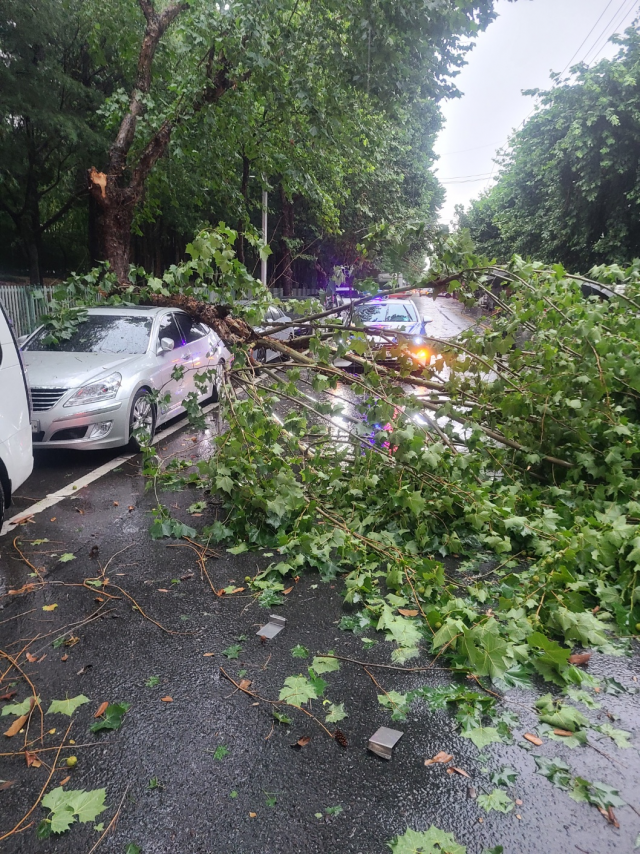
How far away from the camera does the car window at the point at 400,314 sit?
13.7m

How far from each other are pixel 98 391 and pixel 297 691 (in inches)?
191

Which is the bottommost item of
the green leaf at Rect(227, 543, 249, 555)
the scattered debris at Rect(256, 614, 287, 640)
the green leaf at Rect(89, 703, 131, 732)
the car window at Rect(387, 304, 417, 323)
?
the green leaf at Rect(227, 543, 249, 555)

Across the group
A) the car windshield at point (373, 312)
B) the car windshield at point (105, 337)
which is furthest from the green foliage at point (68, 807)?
the car windshield at point (373, 312)

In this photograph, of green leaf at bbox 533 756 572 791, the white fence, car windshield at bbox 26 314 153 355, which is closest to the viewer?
green leaf at bbox 533 756 572 791

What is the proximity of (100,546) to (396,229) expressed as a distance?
12.8 feet

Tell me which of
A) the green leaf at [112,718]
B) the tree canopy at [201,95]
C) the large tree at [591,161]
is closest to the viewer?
the green leaf at [112,718]

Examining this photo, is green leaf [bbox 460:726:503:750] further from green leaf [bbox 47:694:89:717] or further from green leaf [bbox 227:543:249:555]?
green leaf [bbox 227:543:249:555]

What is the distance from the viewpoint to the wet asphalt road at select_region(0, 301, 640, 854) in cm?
218

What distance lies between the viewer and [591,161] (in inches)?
768

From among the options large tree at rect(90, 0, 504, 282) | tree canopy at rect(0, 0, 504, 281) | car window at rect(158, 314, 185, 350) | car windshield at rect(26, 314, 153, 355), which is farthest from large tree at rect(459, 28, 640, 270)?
car windshield at rect(26, 314, 153, 355)

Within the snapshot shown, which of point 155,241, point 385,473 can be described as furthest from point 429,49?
point 155,241

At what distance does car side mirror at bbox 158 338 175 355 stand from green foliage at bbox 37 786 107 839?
6257 millimetres

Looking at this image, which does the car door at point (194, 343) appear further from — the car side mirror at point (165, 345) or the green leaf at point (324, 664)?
the green leaf at point (324, 664)

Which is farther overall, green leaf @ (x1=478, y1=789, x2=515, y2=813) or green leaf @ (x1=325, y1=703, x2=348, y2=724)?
green leaf @ (x1=325, y1=703, x2=348, y2=724)
